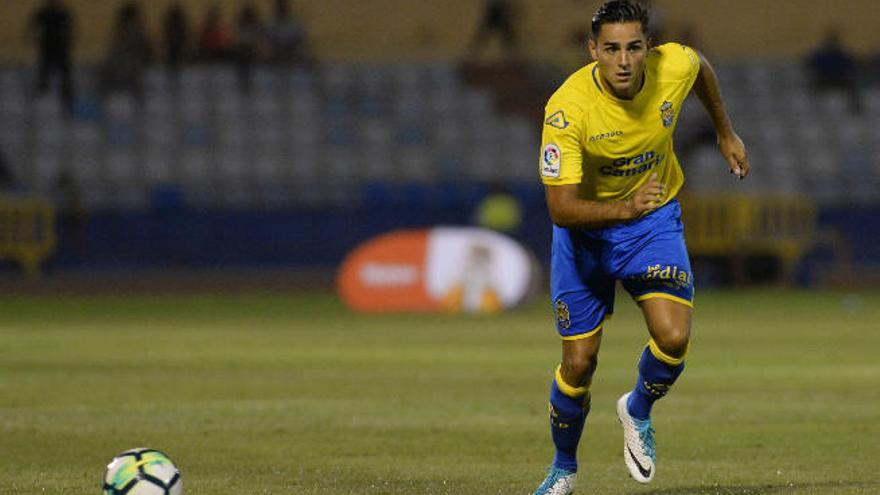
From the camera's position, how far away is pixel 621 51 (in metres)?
7.32

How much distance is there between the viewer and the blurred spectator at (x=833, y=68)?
34.2 metres

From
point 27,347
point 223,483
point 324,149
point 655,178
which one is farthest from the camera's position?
point 324,149

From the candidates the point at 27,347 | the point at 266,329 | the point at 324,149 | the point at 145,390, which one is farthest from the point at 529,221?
the point at 145,390

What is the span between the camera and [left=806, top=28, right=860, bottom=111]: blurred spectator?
1346 inches

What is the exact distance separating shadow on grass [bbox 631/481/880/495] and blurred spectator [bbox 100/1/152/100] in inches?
1013

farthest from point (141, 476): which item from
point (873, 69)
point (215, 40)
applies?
point (873, 69)

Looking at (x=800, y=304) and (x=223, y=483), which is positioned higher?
(x=223, y=483)

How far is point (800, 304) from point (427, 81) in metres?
11.2

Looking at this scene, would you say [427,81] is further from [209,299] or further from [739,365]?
[739,365]

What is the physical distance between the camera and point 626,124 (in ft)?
24.6

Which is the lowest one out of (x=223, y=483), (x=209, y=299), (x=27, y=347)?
(x=209, y=299)

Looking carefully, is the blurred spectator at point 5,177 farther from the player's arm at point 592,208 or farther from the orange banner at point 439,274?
the player's arm at point 592,208

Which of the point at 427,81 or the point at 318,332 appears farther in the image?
the point at 427,81

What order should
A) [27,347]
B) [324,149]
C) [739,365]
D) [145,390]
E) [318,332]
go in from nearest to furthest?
[145,390]
[739,365]
[27,347]
[318,332]
[324,149]
